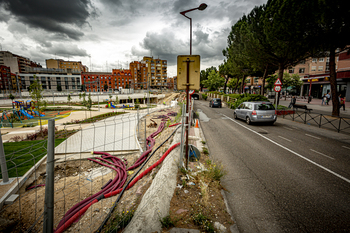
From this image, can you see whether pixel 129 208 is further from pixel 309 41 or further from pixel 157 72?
pixel 157 72

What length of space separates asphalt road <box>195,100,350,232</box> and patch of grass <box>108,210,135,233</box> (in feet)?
6.69

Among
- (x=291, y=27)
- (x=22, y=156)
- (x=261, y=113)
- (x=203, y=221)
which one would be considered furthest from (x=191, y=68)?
(x=291, y=27)

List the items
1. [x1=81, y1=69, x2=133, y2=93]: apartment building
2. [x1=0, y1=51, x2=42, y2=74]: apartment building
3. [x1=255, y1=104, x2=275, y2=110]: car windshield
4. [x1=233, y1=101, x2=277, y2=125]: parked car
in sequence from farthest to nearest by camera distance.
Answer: [x1=81, y1=69, x2=133, y2=93]: apartment building < [x1=0, y1=51, x2=42, y2=74]: apartment building < [x1=255, y1=104, x2=275, y2=110]: car windshield < [x1=233, y1=101, x2=277, y2=125]: parked car

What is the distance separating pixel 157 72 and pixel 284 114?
334 ft

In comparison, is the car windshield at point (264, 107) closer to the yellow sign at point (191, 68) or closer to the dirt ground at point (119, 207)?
the dirt ground at point (119, 207)

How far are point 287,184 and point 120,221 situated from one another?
172 inches

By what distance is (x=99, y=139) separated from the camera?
364 inches

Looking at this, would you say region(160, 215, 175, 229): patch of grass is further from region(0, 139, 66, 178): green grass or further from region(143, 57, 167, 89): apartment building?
region(143, 57, 167, 89): apartment building

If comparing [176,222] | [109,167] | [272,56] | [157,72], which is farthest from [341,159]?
[157,72]

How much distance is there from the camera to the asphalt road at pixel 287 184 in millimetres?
3209

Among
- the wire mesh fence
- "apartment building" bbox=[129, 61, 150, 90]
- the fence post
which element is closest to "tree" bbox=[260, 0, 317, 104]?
the wire mesh fence

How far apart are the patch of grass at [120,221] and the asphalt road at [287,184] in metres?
2.04

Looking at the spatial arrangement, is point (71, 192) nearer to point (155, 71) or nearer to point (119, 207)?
point (119, 207)

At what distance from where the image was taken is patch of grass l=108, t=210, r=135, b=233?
2.74 m
